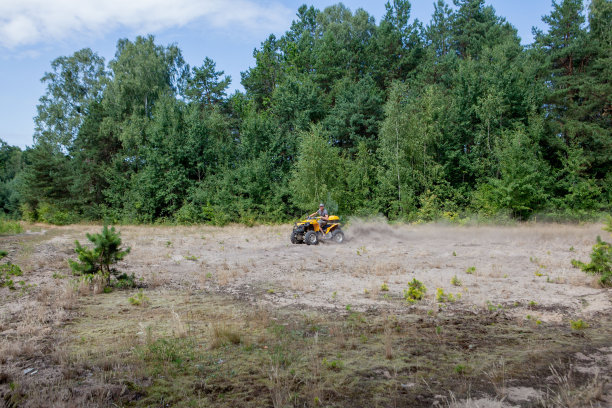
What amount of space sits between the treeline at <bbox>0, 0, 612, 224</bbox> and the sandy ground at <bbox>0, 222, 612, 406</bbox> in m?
9.63

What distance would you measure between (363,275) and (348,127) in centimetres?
2577

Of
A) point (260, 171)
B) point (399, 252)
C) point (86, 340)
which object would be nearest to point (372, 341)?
point (86, 340)

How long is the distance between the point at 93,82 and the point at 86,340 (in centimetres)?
4820

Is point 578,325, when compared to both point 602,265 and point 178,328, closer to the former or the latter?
point 602,265

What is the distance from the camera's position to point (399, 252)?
49.4ft

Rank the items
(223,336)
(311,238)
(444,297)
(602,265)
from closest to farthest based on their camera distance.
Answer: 1. (223,336)
2. (444,297)
3. (602,265)
4. (311,238)

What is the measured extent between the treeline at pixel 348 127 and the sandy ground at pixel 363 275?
31.6ft

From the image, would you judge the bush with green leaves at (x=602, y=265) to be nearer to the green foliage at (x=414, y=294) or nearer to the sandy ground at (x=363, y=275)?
the sandy ground at (x=363, y=275)

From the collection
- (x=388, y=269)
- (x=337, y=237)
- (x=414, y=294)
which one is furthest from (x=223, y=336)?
(x=337, y=237)

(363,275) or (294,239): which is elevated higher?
(294,239)

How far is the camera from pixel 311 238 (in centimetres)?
1762

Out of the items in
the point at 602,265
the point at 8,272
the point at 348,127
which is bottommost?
the point at 8,272

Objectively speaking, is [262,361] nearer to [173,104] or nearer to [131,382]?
[131,382]

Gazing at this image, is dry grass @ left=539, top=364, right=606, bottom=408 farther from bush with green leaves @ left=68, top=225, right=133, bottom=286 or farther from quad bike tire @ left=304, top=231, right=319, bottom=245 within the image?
quad bike tire @ left=304, top=231, right=319, bottom=245
